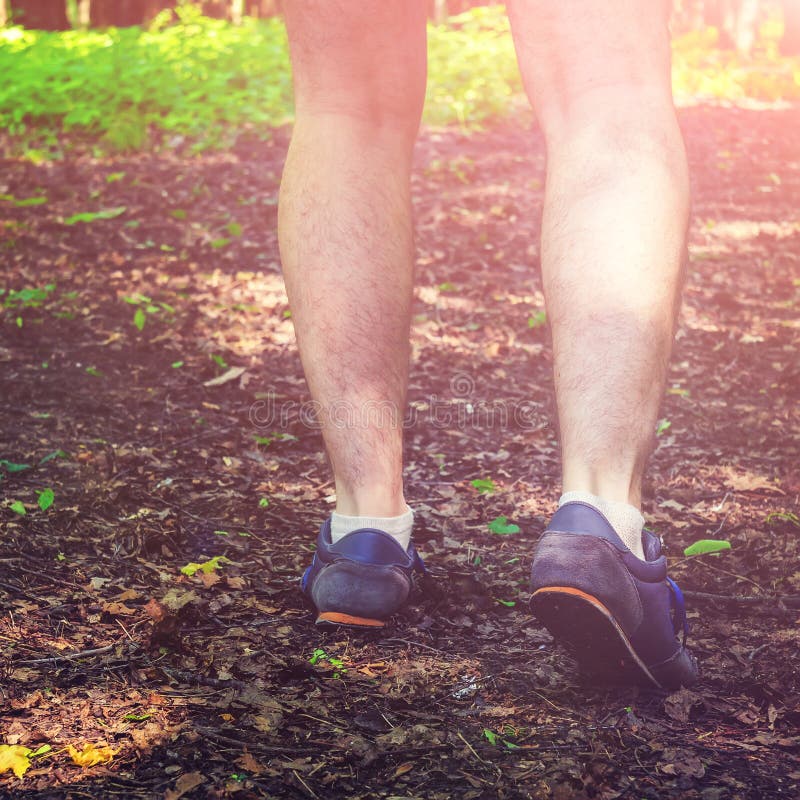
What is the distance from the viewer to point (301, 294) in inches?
69.1

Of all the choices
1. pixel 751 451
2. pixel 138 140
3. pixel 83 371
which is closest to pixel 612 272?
pixel 751 451

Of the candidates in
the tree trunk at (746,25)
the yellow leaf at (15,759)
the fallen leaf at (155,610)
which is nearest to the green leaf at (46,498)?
the fallen leaf at (155,610)

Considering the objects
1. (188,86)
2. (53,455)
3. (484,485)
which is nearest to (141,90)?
(188,86)

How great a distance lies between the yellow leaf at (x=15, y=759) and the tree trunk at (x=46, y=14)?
14.4 meters

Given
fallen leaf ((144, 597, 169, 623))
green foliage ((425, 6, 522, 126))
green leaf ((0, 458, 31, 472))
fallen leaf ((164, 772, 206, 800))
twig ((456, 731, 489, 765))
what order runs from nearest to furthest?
fallen leaf ((164, 772, 206, 800)), twig ((456, 731, 489, 765)), fallen leaf ((144, 597, 169, 623)), green leaf ((0, 458, 31, 472)), green foliage ((425, 6, 522, 126))

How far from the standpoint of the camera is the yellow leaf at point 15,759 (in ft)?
4.05

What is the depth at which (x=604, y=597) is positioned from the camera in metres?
1.34

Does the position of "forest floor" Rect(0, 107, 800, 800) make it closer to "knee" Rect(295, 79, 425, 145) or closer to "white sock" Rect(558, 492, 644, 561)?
"white sock" Rect(558, 492, 644, 561)

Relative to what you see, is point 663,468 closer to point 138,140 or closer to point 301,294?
point 301,294

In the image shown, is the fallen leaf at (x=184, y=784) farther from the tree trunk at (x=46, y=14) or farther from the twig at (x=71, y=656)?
the tree trunk at (x=46, y=14)

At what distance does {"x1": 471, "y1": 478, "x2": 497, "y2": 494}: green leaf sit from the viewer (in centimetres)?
255

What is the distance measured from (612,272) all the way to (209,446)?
168 cm

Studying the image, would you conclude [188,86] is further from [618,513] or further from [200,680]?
[618,513]

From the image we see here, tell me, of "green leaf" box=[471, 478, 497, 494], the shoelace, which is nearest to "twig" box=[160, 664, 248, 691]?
the shoelace
